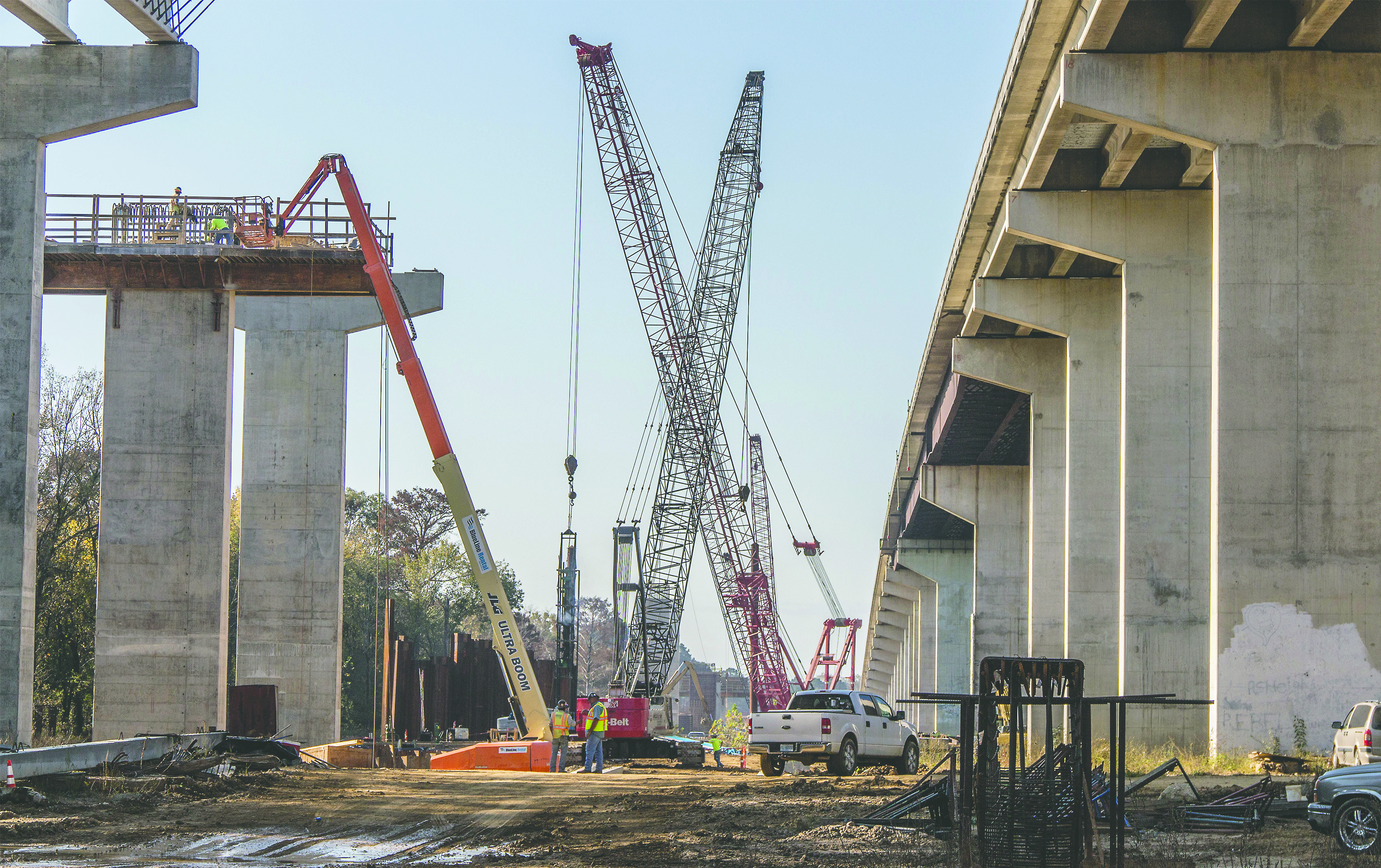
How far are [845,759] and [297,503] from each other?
18244mm

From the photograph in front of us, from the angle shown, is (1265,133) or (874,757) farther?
(874,757)

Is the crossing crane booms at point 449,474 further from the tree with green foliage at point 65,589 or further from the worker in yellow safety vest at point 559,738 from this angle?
the tree with green foliage at point 65,589

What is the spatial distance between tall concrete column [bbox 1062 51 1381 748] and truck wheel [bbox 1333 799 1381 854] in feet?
22.7

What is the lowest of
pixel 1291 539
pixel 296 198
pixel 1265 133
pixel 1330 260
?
pixel 1291 539

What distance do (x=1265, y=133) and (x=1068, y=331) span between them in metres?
11.8

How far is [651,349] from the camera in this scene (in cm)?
8056

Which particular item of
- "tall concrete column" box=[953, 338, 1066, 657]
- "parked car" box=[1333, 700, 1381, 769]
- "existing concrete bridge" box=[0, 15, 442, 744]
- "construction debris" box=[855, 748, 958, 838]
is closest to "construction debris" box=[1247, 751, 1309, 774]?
"parked car" box=[1333, 700, 1381, 769]

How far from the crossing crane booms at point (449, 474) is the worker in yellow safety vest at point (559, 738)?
1.89m

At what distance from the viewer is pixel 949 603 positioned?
68.1 m

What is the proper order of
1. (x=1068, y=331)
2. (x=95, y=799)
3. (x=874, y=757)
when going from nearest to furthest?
(x=95, y=799)
(x=874, y=757)
(x=1068, y=331)

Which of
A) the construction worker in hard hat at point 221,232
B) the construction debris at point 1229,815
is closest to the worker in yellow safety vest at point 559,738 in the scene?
the construction worker in hard hat at point 221,232

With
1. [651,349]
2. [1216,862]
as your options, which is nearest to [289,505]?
[1216,862]

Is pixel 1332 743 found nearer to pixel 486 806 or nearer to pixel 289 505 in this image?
pixel 486 806

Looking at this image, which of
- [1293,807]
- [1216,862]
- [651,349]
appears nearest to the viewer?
[1216,862]
